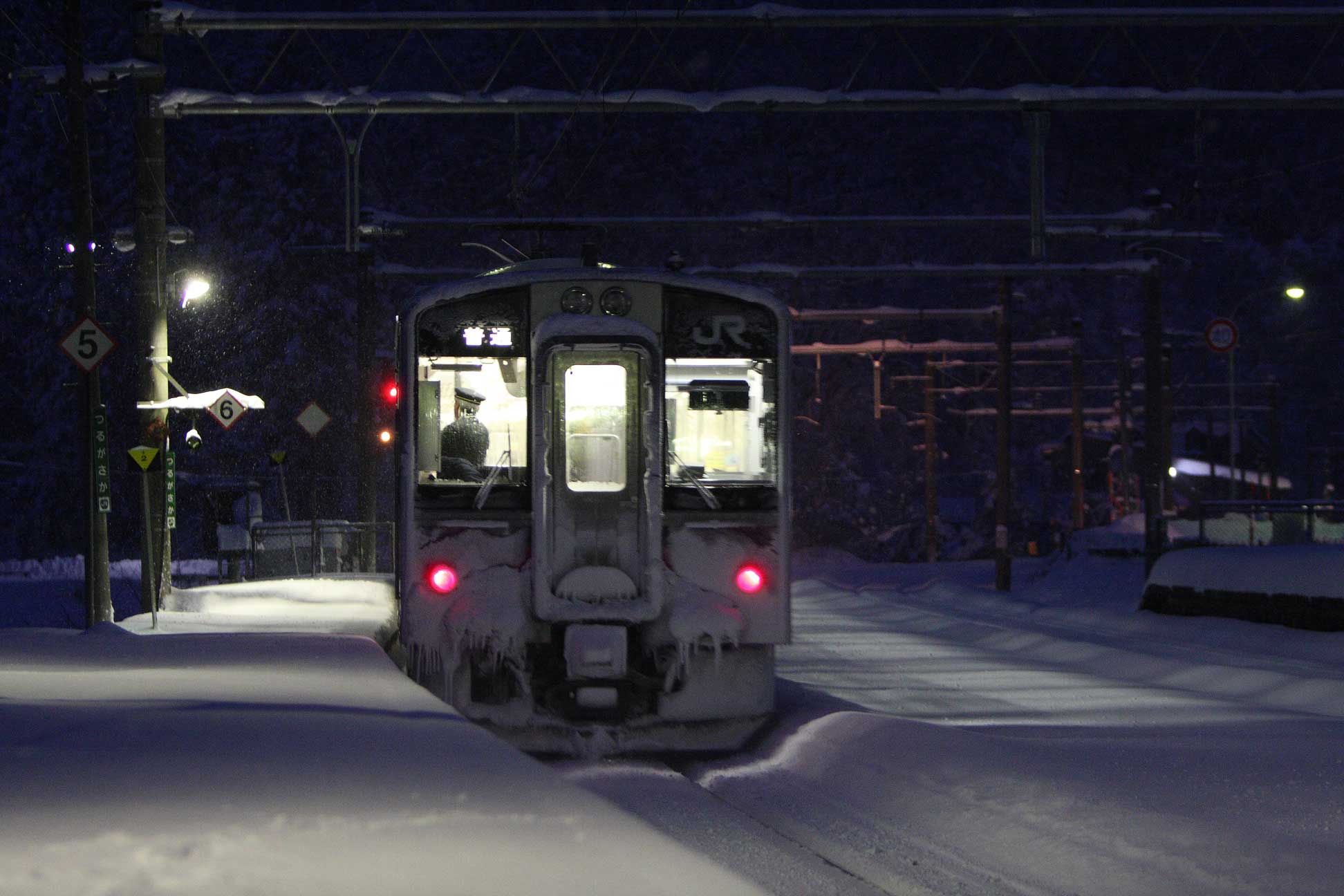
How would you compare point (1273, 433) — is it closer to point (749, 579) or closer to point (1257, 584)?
point (1257, 584)

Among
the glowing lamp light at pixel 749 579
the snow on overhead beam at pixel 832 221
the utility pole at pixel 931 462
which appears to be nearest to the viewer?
the glowing lamp light at pixel 749 579

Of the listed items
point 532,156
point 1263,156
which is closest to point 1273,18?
point 532,156

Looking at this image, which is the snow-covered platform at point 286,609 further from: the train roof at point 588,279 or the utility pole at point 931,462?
the utility pole at point 931,462

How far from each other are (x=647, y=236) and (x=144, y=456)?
238 feet

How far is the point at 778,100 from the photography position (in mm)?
19109

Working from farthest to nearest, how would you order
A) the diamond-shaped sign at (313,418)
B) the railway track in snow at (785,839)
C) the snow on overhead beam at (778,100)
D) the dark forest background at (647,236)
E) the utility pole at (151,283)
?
1. the dark forest background at (647,236)
2. the diamond-shaped sign at (313,418)
3. the utility pole at (151,283)
4. the snow on overhead beam at (778,100)
5. the railway track in snow at (785,839)

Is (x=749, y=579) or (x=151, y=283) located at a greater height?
(x=151, y=283)

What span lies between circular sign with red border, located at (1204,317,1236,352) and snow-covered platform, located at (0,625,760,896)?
2571cm

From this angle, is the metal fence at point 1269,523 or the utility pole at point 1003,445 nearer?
the metal fence at point 1269,523

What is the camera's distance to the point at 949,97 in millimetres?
18625

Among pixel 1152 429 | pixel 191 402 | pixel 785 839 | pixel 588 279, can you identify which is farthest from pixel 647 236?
pixel 785 839

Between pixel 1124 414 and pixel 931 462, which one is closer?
pixel 1124 414

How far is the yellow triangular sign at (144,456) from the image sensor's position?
1733cm

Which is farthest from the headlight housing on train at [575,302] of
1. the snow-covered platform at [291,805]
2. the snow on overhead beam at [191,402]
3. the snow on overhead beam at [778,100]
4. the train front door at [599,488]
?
the snow on overhead beam at [191,402]
